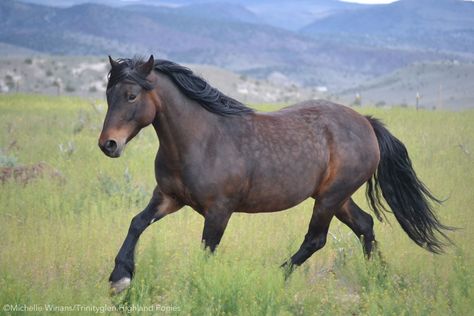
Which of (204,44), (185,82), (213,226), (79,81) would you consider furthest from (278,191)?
(204,44)

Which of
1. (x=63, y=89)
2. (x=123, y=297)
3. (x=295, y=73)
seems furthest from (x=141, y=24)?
(x=123, y=297)

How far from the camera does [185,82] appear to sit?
253 inches

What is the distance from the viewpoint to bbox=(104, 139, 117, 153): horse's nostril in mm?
5732

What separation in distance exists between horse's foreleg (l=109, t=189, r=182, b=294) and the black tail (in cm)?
246

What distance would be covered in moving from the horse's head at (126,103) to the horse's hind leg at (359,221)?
235 centimetres

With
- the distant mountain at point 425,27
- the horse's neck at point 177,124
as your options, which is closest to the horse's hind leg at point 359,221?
the horse's neck at point 177,124

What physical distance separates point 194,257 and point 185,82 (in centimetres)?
146

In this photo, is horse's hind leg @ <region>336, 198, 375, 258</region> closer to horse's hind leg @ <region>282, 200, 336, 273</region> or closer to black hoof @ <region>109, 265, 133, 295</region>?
horse's hind leg @ <region>282, 200, 336, 273</region>

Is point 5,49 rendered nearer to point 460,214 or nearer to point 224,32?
point 224,32

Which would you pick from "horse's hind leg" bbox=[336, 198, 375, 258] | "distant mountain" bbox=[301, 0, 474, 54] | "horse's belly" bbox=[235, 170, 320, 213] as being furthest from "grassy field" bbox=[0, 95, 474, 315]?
"distant mountain" bbox=[301, 0, 474, 54]

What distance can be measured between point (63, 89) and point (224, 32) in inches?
3929

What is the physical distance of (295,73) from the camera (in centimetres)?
10875

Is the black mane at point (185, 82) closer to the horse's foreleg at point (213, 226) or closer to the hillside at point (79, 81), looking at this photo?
the horse's foreleg at point (213, 226)

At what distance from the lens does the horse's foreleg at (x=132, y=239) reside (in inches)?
233
